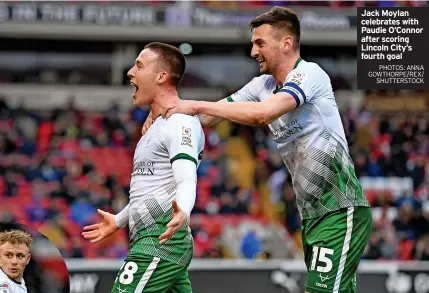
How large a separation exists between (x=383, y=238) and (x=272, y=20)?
9996 mm

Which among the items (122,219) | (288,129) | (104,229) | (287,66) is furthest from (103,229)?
(287,66)

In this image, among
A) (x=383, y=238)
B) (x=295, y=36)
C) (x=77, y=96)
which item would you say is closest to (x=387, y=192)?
(x=383, y=238)

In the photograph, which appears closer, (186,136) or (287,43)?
(186,136)

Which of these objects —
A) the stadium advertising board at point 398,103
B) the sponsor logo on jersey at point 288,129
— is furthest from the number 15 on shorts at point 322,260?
the stadium advertising board at point 398,103

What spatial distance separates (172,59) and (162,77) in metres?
0.14

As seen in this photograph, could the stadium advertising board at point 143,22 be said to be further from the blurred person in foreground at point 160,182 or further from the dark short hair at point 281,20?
the blurred person in foreground at point 160,182

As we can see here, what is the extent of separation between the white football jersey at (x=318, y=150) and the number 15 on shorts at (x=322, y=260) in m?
0.23

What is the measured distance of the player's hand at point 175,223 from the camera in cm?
510

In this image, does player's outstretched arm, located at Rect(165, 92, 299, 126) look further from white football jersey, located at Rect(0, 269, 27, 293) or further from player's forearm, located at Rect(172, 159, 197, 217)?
white football jersey, located at Rect(0, 269, 27, 293)

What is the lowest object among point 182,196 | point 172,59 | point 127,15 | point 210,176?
point 210,176

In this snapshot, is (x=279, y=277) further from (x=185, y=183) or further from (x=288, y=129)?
(x=185, y=183)

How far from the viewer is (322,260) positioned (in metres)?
5.75

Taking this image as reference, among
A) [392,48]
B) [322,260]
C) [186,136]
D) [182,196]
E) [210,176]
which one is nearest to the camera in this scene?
[182,196]

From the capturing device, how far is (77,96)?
21500mm
